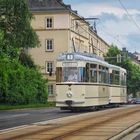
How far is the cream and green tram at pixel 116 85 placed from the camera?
1914 inches

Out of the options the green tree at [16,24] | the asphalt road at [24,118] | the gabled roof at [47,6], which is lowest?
the asphalt road at [24,118]

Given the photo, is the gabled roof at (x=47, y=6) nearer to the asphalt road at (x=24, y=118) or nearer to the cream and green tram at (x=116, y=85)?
the cream and green tram at (x=116, y=85)

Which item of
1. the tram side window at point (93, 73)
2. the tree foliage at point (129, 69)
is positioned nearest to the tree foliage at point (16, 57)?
the tram side window at point (93, 73)

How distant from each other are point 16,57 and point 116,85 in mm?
14085

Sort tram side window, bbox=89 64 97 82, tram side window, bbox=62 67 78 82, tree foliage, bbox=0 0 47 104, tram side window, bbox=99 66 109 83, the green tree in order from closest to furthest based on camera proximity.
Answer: tram side window, bbox=62 67 78 82, tram side window, bbox=89 64 97 82, tram side window, bbox=99 66 109 83, the green tree, tree foliage, bbox=0 0 47 104

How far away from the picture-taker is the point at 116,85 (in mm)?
50531

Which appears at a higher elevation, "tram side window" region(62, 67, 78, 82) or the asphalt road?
"tram side window" region(62, 67, 78, 82)

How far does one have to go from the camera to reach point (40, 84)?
67.7 meters

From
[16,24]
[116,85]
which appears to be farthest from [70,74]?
Answer: [116,85]

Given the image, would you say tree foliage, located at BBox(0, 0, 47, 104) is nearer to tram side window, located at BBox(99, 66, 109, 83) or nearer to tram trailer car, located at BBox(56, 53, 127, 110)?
tram side window, located at BBox(99, 66, 109, 83)

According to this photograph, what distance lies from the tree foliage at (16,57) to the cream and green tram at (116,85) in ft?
22.2

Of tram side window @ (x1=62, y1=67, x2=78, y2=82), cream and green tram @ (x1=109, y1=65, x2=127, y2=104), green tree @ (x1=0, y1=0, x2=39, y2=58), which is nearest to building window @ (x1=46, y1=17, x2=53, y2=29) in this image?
cream and green tram @ (x1=109, y1=65, x2=127, y2=104)

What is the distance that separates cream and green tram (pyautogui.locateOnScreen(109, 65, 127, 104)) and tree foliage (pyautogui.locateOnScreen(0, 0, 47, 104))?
6761mm

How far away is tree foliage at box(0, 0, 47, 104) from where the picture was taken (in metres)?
47.0
